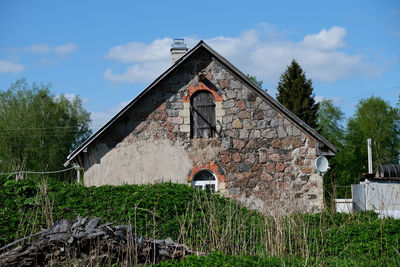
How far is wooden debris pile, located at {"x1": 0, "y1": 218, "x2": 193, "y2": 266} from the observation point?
22.3 ft

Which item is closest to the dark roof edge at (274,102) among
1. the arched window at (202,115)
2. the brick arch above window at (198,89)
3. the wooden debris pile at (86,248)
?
the brick arch above window at (198,89)

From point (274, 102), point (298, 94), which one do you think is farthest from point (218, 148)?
point (298, 94)

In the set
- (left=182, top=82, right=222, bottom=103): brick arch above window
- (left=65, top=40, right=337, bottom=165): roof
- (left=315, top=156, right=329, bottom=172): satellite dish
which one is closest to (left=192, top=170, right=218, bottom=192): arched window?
(left=182, top=82, right=222, bottom=103): brick arch above window

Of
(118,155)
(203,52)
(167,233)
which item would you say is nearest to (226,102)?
(203,52)

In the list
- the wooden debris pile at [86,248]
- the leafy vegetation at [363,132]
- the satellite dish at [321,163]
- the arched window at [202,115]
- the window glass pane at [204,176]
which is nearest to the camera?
the wooden debris pile at [86,248]

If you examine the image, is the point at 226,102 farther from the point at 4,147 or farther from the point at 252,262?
the point at 4,147

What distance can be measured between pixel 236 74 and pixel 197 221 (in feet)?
18.2

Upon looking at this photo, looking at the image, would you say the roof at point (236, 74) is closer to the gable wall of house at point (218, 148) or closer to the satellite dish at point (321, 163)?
the gable wall of house at point (218, 148)

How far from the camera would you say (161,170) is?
42.8ft

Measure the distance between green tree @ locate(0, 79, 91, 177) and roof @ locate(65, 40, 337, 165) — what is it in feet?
60.0

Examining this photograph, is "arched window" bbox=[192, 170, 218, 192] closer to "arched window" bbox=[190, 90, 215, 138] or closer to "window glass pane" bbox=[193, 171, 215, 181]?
"window glass pane" bbox=[193, 171, 215, 181]

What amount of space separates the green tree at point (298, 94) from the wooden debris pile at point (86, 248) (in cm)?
2571

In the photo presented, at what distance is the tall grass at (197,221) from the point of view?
7.73 m

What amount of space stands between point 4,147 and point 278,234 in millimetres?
27356
